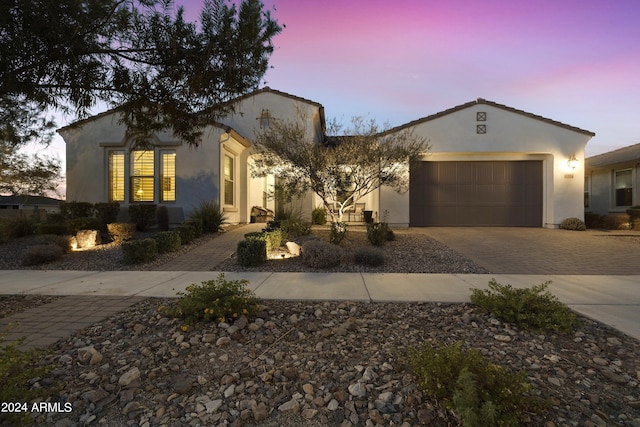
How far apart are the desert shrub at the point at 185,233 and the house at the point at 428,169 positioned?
94.0 inches

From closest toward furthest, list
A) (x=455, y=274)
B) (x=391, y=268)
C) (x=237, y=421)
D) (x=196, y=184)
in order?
(x=237, y=421), (x=455, y=274), (x=391, y=268), (x=196, y=184)

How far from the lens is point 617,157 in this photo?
54.8 ft

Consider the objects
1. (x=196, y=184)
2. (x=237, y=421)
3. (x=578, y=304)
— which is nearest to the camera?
(x=237, y=421)

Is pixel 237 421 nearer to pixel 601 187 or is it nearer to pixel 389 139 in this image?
pixel 389 139

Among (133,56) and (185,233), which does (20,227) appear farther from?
(133,56)

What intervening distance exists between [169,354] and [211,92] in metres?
2.88

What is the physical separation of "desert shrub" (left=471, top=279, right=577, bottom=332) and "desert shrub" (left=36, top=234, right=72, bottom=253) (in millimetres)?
10148

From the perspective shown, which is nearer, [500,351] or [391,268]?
[500,351]

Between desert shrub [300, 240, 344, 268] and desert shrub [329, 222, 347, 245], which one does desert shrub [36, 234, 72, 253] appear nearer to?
desert shrub [300, 240, 344, 268]

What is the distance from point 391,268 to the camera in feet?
24.7

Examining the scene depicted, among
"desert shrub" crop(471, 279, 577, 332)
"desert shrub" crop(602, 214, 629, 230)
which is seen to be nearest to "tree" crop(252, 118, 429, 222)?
"desert shrub" crop(471, 279, 577, 332)

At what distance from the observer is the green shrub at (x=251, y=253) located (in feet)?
25.0

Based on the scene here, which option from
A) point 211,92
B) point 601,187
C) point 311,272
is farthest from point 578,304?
point 601,187

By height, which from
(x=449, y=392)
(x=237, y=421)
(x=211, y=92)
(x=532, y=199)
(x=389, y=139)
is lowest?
(x=237, y=421)
